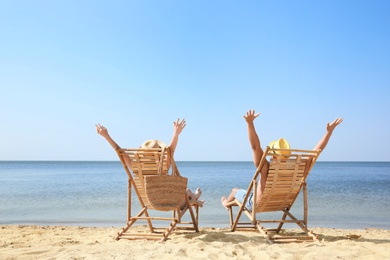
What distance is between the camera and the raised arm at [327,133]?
501cm

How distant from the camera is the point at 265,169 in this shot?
4.84m

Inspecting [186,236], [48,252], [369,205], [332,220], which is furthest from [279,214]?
[48,252]

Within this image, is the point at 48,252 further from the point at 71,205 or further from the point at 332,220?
the point at 71,205

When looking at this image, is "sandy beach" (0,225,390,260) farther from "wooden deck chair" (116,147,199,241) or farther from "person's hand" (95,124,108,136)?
"person's hand" (95,124,108,136)

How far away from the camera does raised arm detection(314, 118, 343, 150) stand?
16.4ft

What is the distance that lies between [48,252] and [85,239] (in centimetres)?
124

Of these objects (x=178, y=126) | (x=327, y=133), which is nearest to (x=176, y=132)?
(x=178, y=126)

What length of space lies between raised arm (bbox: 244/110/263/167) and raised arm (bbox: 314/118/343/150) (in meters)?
0.79

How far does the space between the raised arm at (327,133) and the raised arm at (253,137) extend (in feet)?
2.60

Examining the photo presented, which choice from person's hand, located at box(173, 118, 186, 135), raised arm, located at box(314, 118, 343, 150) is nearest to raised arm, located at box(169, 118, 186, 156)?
person's hand, located at box(173, 118, 186, 135)

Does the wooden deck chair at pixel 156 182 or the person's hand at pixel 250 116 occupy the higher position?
the person's hand at pixel 250 116

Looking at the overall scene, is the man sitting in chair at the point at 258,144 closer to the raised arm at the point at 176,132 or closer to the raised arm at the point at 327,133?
the raised arm at the point at 327,133

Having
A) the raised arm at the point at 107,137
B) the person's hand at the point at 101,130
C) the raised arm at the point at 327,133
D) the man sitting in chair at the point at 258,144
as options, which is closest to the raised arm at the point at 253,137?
the man sitting in chair at the point at 258,144

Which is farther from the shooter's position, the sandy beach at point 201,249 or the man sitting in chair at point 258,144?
the man sitting in chair at point 258,144
